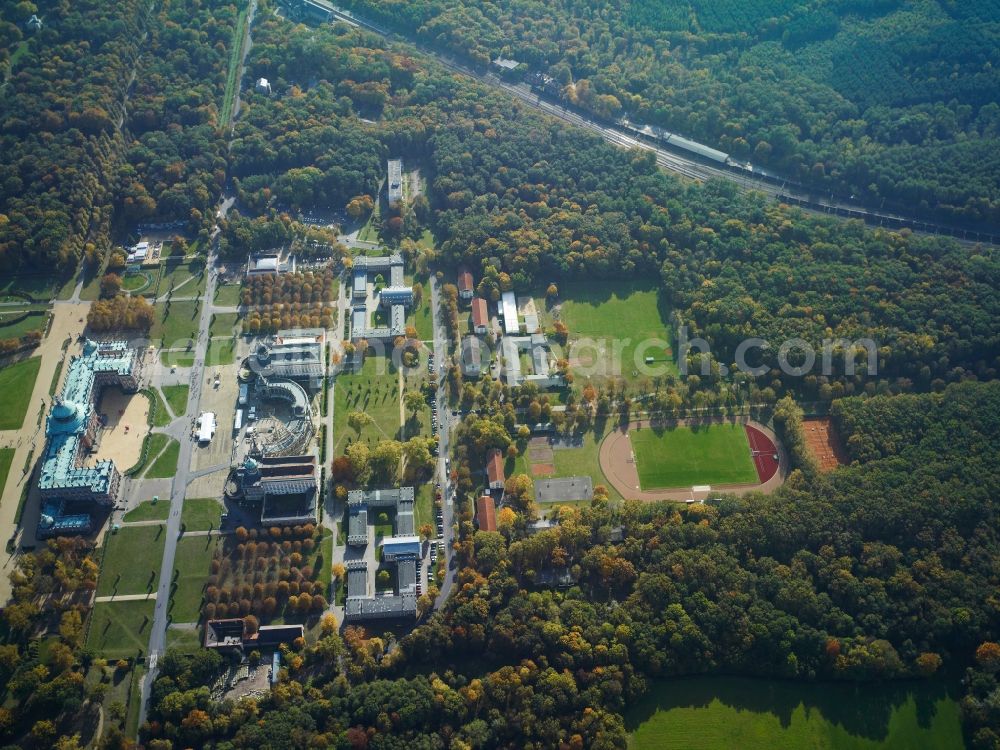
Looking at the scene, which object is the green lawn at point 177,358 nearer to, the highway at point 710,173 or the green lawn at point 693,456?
the green lawn at point 693,456

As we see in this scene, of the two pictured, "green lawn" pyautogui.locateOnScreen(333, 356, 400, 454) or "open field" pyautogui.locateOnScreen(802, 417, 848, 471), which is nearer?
"open field" pyautogui.locateOnScreen(802, 417, 848, 471)

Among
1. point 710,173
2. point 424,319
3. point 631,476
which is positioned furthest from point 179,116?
point 631,476

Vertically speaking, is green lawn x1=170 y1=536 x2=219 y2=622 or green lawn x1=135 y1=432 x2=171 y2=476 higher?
green lawn x1=135 y1=432 x2=171 y2=476

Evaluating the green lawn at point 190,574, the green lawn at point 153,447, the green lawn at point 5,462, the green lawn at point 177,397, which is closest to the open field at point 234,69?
the green lawn at point 177,397

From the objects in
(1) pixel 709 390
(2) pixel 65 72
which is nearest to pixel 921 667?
(1) pixel 709 390

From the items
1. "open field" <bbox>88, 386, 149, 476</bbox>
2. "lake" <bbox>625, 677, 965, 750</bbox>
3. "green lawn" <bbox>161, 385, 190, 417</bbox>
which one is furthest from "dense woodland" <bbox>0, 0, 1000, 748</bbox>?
"green lawn" <bbox>161, 385, 190, 417</bbox>

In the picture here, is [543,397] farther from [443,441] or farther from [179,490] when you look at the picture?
[179,490]

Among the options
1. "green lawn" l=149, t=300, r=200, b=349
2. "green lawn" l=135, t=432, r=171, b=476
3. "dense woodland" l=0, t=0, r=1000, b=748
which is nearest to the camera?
"dense woodland" l=0, t=0, r=1000, b=748

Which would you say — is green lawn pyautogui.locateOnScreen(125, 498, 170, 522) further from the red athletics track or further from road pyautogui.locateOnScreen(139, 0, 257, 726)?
the red athletics track

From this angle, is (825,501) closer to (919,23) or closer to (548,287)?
(548,287)
